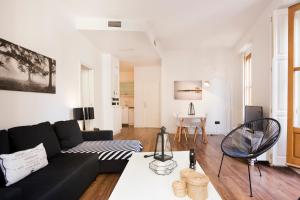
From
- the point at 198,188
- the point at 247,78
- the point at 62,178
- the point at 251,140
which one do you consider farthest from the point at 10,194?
the point at 247,78

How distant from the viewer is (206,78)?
639 cm

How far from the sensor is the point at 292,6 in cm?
299

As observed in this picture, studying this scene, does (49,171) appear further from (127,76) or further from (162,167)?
(127,76)

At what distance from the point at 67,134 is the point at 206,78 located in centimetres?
502

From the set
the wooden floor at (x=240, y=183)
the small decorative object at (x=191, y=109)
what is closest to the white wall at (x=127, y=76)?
the small decorative object at (x=191, y=109)

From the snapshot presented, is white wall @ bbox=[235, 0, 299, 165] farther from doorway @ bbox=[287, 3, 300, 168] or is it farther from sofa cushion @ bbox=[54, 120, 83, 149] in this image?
sofa cushion @ bbox=[54, 120, 83, 149]

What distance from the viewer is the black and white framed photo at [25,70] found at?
2.08 m

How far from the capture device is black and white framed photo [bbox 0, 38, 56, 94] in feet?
6.81

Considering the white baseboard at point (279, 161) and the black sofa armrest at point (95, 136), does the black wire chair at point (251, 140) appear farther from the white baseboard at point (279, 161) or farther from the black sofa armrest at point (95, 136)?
the black sofa armrest at point (95, 136)

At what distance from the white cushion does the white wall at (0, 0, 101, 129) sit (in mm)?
564

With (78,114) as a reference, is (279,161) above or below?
below

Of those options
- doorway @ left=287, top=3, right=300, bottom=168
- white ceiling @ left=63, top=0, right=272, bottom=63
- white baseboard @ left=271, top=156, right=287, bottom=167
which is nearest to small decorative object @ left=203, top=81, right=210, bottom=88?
white ceiling @ left=63, top=0, right=272, bottom=63

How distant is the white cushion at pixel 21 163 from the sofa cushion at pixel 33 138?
12cm

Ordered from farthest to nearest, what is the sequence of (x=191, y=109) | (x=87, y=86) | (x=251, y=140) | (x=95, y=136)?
(x=191, y=109), (x=87, y=86), (x=95, y=136), (x=251, y=140)
